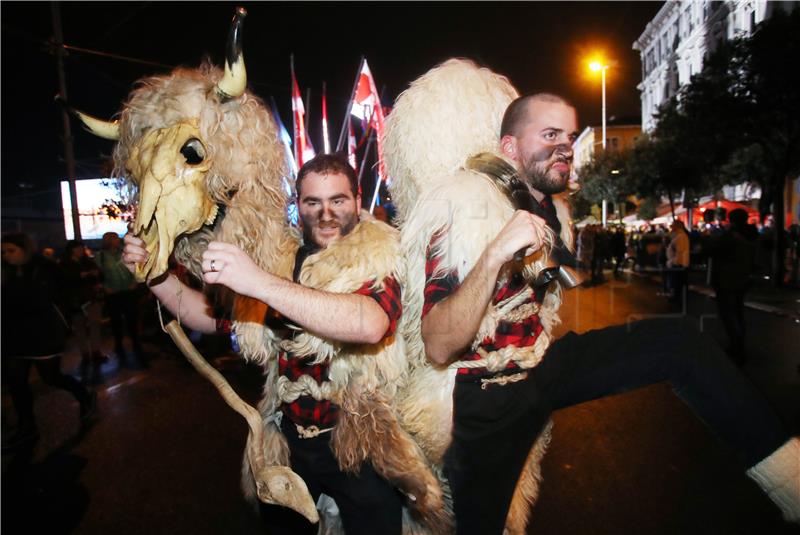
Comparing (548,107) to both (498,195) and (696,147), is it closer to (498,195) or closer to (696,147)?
(498,195)

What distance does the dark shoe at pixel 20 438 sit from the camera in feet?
14.7

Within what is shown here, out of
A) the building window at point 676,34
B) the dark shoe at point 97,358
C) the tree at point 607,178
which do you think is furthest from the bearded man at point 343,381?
the building window at point 676,34

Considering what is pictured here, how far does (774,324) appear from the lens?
8438mm

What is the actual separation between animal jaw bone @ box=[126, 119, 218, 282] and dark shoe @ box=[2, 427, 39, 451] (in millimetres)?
4213

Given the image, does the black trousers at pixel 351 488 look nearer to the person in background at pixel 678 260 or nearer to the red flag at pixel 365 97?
the red flag at pixel 365 97

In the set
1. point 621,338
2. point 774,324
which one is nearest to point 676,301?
point 774,324

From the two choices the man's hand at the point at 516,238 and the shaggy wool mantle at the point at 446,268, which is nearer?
the man's hand at the point at 516,238

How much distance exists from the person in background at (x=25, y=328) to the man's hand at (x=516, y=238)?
474 cm

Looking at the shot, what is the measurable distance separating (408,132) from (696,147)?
18.8 m

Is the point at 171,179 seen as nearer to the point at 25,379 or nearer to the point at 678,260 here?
the point at 25,379

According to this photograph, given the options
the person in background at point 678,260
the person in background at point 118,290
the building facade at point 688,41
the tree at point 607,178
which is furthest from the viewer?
the tree at point 607,178

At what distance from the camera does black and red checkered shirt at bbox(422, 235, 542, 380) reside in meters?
1.58

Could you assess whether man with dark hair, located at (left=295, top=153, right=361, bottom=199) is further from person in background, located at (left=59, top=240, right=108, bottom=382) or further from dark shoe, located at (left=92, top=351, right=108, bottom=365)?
dark shoe, located at (left=92, top=351, right=108, bottom=365)

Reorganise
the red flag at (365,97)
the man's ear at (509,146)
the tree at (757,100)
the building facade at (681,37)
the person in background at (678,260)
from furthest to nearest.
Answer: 1. the building facade at (681,37)
2. the tree at (757,100)
3. the red flag at (365,97)
4. the person in background at (678,260)
5. the man's ear at (509,146)
